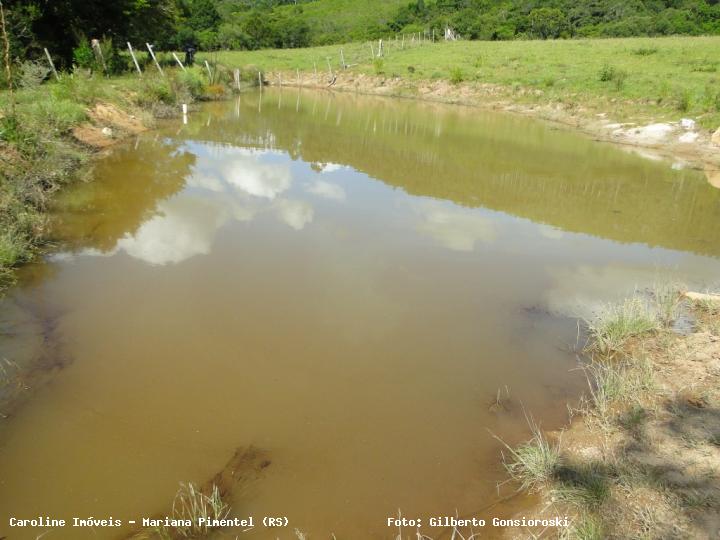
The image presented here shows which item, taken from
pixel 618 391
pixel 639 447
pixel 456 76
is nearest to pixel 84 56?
pixel 456 76

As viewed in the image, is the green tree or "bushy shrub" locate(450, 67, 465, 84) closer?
"bushy shrub" locate(450, 67, 465, 84)

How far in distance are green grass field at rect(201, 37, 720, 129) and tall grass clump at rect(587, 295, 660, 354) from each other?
14129mm

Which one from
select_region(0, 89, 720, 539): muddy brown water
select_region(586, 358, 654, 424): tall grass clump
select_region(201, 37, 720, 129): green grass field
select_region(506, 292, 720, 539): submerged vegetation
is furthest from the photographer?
select_region(201, 37, 720, 129): green grass field

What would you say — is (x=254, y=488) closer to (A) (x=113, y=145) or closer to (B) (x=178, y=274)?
(B) (x=178, y=274)

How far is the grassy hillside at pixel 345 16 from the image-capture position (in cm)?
5110

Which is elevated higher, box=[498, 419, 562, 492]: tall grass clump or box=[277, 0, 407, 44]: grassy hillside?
box=[277, 0, 407, 44]: grassy hillside

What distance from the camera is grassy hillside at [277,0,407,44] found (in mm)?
51103

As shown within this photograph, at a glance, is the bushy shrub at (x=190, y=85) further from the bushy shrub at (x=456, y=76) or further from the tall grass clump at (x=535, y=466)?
the tall grass clump at (x=535, y=466)

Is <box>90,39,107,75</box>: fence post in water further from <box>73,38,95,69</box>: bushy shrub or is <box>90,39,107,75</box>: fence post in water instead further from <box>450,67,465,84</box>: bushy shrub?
<box>450,67,465,84</box>: bushy shrub

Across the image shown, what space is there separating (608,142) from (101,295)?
16470 millimetres

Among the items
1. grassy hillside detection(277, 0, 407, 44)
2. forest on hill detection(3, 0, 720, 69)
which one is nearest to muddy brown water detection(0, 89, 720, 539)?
forest on hill detection(3, 0, 720, 69)

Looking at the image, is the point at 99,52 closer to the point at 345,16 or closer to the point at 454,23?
the point at 454,23

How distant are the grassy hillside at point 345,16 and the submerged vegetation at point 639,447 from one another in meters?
49.9

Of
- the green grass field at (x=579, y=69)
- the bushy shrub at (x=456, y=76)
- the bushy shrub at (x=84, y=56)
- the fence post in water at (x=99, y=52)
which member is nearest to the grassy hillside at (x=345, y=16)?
the green grass field at (x=579, y=69)
